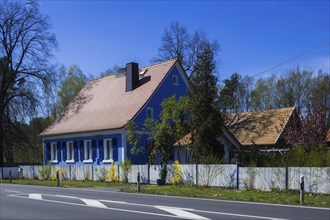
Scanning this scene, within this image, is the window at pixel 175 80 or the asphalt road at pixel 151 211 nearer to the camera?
the asphalt road at pixel 151 211

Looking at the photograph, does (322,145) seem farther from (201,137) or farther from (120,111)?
(120,111)

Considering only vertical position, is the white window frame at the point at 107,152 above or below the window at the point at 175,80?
below

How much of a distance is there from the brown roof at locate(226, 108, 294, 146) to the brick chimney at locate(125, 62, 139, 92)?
9079 mm

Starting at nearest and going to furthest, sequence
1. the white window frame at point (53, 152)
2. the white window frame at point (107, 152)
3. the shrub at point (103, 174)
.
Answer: the shrub at point (103, 174) → the white window frame at point (107, 152) → the white window frame at point (53, 152)

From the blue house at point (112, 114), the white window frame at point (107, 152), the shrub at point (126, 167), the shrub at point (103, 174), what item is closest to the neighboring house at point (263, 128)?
the blue house at point (112, 114)

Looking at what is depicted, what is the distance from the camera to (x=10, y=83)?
50.5m

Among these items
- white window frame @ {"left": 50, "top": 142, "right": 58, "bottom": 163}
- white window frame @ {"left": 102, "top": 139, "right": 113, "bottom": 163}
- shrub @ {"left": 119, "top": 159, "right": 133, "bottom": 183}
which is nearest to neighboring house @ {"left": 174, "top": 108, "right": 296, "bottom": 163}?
shrub @ {"left": 119, "top": 159, "right": 133, "bottom": 183}

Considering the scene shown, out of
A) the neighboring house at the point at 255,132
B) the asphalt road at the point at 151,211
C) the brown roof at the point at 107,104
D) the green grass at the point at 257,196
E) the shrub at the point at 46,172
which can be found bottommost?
the shrub at the point at 46,172

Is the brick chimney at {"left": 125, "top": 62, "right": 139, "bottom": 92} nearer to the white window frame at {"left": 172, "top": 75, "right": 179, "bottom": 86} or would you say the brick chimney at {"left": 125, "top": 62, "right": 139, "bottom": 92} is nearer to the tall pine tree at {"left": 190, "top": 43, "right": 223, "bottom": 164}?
the white window frame at {"left": 172, "top": 75, "right": 179, "bottom": 86}

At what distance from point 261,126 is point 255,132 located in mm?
960

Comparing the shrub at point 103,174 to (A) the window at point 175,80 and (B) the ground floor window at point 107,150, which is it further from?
(A) the window at point 175,80

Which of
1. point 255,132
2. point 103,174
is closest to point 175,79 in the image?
point 255,132

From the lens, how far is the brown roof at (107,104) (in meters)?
36.9

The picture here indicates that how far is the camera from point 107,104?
40.6m
